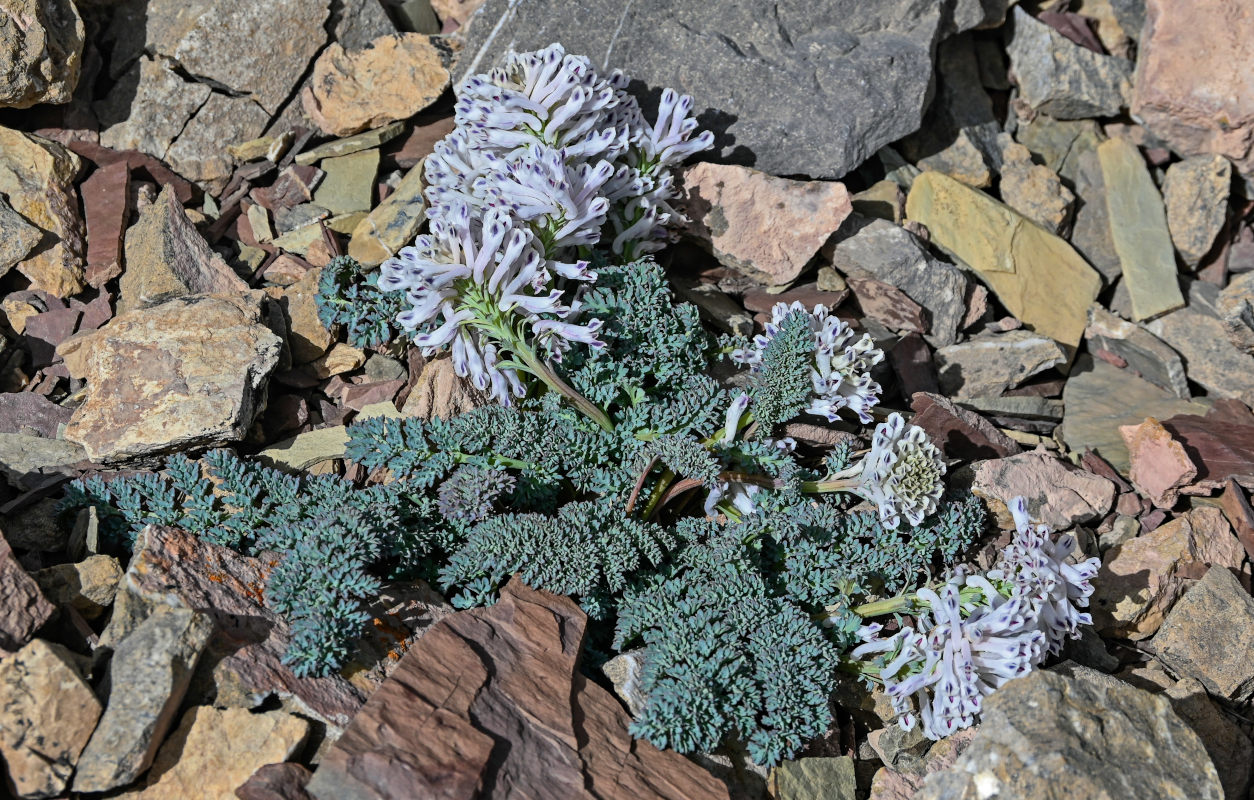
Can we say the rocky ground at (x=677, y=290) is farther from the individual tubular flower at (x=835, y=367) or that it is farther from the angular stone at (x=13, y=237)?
the individual tubular flower at (x=835, y=367)

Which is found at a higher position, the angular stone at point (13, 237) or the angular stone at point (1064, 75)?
the angular stone at point (1064, 75)

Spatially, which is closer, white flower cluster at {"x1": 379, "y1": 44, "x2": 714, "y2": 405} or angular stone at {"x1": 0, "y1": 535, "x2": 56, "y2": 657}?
angular stone at {"x1": 0, "y1": 535, "x2": 56, "y2": 657}

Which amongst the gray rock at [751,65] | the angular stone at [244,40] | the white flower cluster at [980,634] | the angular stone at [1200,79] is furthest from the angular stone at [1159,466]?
the angular stone at [244,40]

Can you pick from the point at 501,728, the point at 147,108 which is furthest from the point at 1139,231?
the point at 147,108

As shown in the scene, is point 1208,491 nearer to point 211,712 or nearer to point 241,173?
point 211,712

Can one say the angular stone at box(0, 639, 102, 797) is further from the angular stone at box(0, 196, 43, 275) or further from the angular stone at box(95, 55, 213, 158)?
the angular stone at box(95, 55, 213, 158)

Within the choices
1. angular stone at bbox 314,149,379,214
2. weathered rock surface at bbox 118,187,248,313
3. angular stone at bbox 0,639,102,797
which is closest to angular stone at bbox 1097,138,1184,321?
angular stone at bbox 314,149,379,214
